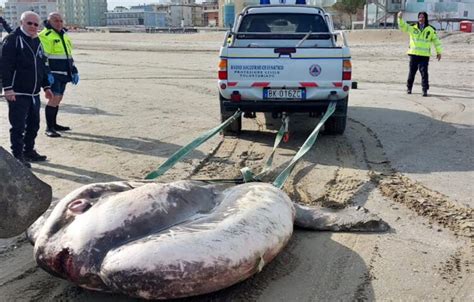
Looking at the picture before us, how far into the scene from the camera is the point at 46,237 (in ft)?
10.9

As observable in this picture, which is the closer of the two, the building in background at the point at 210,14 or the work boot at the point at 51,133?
the work boot at the point at 51,133

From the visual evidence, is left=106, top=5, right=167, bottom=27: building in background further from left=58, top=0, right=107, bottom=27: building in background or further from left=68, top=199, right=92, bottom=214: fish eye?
left=68, top=199, right=92, bottom=214: fish eye

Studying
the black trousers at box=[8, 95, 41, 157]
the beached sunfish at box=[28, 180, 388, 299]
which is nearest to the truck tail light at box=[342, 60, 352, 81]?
the beached sunfish at box=[28, 180, 388, 299]

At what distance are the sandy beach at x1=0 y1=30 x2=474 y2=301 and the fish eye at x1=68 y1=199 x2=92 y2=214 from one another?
20.6 inches

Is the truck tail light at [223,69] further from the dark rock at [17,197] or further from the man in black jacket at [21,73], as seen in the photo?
the dark rock at [17,197]

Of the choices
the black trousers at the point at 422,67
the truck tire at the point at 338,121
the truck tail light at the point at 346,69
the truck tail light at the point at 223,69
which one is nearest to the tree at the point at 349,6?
the black trousers at the point at 422,67

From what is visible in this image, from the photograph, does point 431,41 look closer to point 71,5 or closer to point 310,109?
point 310,109

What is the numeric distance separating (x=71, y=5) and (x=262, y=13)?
5654 inches

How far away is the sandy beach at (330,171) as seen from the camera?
142 inches

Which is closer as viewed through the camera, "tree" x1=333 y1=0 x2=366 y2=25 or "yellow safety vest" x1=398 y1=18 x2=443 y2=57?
"yellow safety vest" x1=398 y1=18 x2=443 y2=57

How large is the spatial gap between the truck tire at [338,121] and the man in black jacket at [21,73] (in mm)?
4136

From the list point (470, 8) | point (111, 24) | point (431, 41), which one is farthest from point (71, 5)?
point (431, 41)

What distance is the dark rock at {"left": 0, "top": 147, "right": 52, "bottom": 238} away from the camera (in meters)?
3.36

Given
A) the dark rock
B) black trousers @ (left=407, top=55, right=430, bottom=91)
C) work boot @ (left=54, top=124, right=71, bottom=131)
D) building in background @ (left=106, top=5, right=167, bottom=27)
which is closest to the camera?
the dark rock
